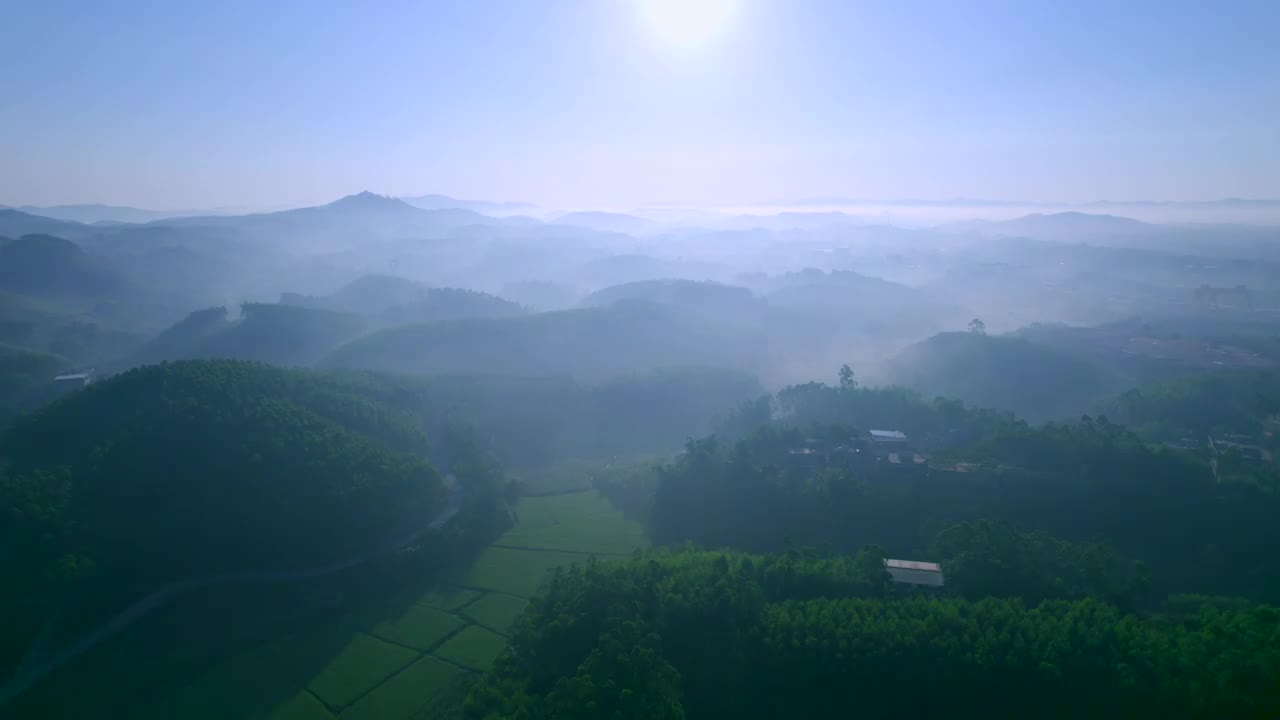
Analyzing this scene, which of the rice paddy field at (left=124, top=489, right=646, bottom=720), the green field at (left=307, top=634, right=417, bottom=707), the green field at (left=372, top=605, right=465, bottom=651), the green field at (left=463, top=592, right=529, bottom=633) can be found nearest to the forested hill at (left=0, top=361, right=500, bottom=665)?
the rice paddy field at (left=124, top=489, right=646, bottom=720)

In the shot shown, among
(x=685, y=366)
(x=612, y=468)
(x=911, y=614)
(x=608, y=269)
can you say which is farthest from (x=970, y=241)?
(x=911, y=614)

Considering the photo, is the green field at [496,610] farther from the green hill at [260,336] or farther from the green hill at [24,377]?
the green hill at [260,336]

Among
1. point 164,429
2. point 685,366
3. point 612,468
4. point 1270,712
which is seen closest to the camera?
point 1270,712

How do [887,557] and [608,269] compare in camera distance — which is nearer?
[887,557]

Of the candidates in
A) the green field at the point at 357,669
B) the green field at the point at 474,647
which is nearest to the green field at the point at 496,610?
the green field at the point at 474,647

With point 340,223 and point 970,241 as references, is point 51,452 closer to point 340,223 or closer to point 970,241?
point 340,223

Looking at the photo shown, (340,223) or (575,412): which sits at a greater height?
(340,223)

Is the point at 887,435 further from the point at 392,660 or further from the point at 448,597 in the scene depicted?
the point at 392,660
